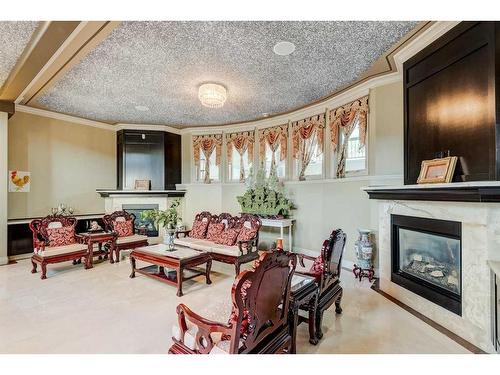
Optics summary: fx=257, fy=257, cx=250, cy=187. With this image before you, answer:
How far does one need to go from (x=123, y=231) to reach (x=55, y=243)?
1.21m

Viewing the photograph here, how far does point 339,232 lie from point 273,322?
3.97ft

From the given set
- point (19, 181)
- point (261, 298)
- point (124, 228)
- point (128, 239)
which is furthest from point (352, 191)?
point (19, 181)

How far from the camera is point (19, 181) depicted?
5359 mm

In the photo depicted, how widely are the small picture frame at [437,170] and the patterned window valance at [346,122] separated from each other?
5.23ft

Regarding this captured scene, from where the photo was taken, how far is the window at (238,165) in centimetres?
671

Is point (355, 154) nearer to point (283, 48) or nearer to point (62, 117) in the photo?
point (283, 48)

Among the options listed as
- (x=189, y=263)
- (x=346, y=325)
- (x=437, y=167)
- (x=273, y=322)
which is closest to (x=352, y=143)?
(x=437, y=167)

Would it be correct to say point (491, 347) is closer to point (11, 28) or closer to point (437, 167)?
point (437, 167)

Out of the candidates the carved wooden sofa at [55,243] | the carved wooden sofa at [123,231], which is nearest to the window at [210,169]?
the carved wooden sofa at [123,231]

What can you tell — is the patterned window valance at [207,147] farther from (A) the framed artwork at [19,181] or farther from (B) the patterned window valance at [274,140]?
(A) the framed artwork at [19,181]

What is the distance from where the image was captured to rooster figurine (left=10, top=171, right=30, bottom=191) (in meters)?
5.27

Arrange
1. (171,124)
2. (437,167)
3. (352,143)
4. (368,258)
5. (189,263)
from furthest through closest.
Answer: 1. (171,124)
2. (352,143)
3. (368,258)
4. (189,263)
5. (437,167)

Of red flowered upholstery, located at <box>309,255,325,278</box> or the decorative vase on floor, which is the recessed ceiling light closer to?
red flowered upholstery, located at <box>309,255,325,278</box>

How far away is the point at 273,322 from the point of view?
5.97 feet
